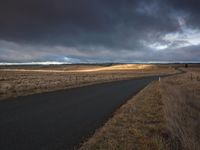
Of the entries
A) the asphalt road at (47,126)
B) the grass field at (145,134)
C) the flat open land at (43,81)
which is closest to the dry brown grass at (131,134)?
the grass field at (145,134)

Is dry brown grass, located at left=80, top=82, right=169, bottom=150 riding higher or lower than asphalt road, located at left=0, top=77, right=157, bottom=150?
lower

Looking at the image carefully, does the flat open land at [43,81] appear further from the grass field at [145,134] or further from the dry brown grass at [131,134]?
the grass field at [145,134]

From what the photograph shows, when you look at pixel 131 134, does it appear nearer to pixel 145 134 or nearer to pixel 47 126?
pixel 145 134

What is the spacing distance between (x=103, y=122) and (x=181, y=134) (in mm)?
3215

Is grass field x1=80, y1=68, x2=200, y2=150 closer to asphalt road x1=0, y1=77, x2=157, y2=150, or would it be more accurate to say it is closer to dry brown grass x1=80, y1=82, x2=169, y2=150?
dry brown grass x1=80, y1=82, x2=169, y2=150

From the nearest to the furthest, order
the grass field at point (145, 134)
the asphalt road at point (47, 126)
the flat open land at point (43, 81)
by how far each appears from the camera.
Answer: the grass field at point (145, 134) → the asphalt road at point (47, 126) → the flat open land at point (43, 81)

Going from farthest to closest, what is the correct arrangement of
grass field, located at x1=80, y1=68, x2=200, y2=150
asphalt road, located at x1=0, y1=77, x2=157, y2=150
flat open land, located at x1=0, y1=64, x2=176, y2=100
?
flat open land, located at x1=0, y1=64, x2=176, y2=100
asphalt road, located at x1=0, y1=77, x2=157, y2=150
grass field, located at x1=80, y1=68, x2=200, y2=150

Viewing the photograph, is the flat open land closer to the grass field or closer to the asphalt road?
the asphalt road

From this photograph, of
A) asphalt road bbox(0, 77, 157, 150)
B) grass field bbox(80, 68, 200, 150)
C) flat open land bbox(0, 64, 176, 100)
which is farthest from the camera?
flat open land bbox(0, 64, 176, 100)

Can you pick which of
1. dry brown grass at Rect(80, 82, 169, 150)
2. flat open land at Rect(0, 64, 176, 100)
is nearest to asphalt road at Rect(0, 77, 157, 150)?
dry brown grass at Rect(80, 82, 169, 150)

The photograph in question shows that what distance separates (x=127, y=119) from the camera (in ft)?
32.6

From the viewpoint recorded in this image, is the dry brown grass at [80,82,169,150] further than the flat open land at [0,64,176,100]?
No

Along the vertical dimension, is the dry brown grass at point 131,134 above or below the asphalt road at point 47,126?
below

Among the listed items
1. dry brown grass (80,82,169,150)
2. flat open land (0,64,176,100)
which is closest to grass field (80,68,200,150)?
dry brown grass (80,82,169,150)
